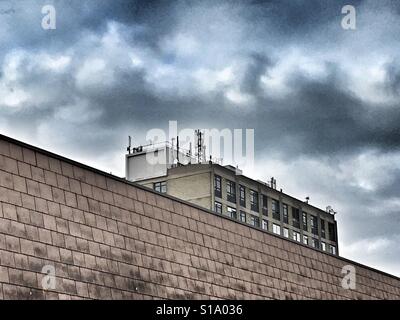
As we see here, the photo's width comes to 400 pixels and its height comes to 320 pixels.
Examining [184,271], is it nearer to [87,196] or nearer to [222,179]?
[87,196]

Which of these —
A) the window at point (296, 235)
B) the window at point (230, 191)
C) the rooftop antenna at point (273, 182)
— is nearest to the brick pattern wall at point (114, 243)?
the window at point (230, 191)

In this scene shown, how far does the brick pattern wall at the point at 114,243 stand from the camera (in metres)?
26.7

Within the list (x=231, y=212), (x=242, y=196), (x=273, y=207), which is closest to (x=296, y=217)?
(x=273, y=207)

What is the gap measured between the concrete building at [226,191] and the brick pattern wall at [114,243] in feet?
166

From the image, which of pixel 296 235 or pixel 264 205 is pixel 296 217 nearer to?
pixel 296 235

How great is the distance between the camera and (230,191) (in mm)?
98188

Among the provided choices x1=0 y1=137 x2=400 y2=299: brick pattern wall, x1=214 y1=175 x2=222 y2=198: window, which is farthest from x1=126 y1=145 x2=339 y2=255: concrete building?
x1=0 y1=137 x2=400 y2=299: brick pattern wall

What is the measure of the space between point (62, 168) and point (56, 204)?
1.54 meters

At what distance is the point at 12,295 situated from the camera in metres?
25.5

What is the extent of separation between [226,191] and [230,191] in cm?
101
